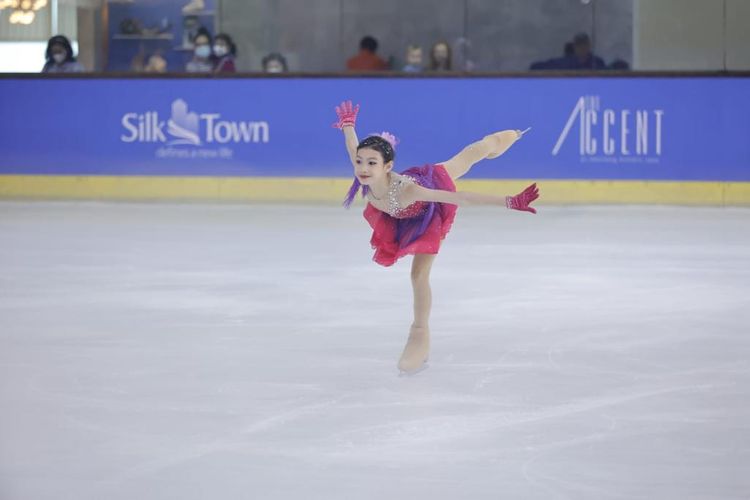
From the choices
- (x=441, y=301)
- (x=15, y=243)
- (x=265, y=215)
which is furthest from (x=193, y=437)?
(x=265, y=215)

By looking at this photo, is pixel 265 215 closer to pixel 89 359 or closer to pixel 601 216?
pixel 601 216

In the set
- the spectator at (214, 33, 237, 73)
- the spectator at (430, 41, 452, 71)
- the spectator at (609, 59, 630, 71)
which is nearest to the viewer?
the spectator at (609, 59, 630, 71)

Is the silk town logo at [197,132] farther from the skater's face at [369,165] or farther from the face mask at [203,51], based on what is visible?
the skater's face at [369,165]

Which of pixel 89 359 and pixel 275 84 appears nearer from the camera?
pixel 89 359

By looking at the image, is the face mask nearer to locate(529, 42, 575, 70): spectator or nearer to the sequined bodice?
locate(529, 42, 575, 70): spectator

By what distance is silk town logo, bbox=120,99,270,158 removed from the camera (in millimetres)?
11164

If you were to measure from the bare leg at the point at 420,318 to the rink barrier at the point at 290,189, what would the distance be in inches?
246

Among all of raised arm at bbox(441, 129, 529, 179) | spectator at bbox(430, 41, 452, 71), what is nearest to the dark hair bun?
raised arm at bbox(441, 129, 529, 179)

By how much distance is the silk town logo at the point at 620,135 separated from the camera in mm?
10664

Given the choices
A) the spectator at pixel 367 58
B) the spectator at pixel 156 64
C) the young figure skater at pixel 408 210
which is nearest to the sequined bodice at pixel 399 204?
the young figure skater at pixel 408 210

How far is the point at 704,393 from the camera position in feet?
12.9

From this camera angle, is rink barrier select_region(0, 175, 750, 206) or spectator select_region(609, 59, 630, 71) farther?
spectator select_region(609, 59, 630, 71)

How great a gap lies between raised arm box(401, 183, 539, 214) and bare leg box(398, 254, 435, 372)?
25 cm

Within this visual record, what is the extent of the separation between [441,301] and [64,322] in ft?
5.39
